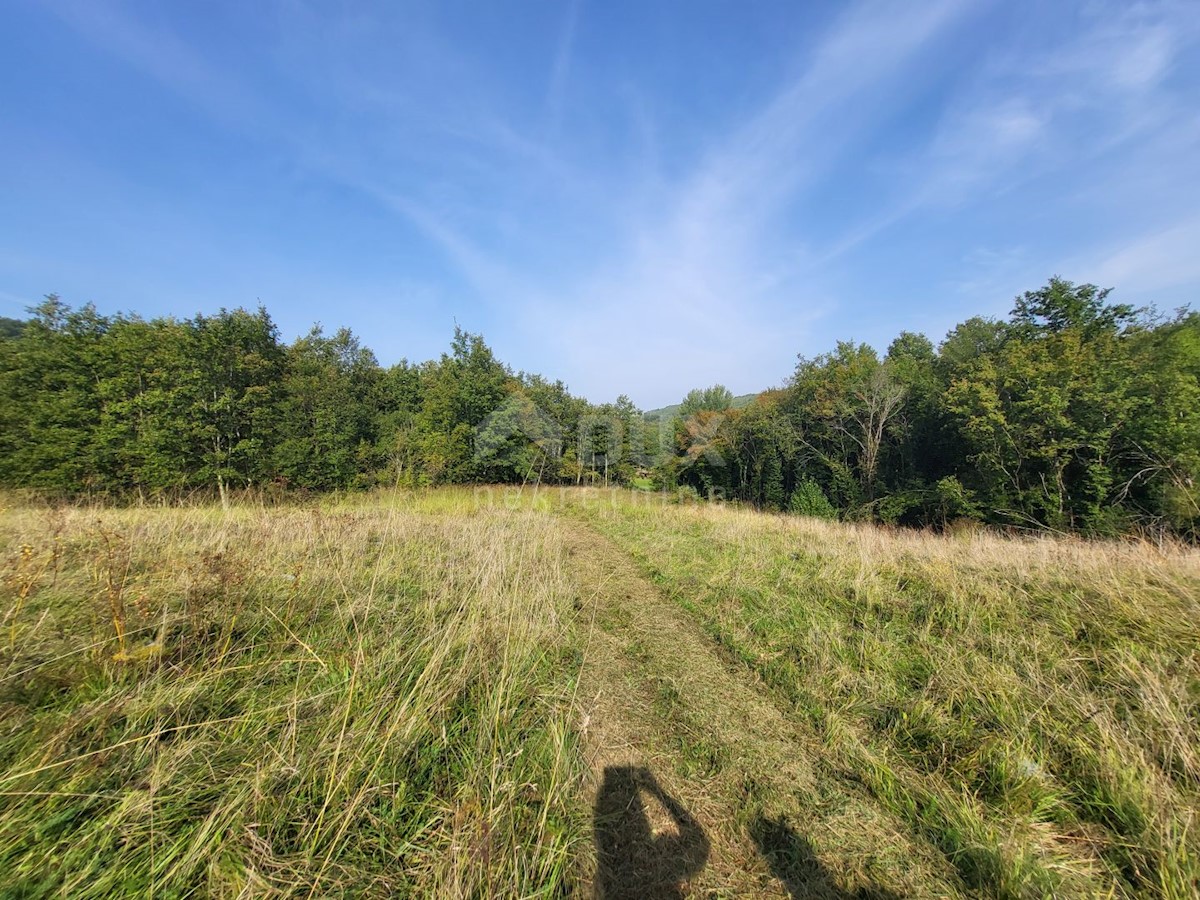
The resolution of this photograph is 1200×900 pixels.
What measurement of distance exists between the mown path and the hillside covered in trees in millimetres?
8411

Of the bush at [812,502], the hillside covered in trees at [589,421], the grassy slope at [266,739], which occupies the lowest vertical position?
the bush at [812,502]

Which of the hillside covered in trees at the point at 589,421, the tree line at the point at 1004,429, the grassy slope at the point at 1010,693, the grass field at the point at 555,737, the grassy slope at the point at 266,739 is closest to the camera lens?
the grassy slope at the point at 266,739

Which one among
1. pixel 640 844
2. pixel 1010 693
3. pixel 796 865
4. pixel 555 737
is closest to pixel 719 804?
pixel 796 865

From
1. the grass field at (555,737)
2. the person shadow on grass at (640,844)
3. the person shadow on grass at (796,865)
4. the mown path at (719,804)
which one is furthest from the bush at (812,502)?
the person shadow on grass at (640,844)

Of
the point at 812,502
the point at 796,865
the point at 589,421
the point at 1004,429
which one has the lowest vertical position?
the point at 812,502

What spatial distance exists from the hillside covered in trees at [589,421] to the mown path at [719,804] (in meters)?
8.41


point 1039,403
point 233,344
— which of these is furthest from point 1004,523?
point 233,344

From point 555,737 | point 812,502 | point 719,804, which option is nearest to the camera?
point 719,804

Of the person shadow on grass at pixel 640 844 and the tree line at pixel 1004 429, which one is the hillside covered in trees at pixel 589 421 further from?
the person shadow on grass at pixel 640 844

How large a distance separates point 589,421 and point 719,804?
96.0 ft

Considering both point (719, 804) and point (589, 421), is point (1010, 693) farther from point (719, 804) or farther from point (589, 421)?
point (589, 421)

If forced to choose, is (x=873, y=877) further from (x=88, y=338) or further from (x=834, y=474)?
(x=834, y=474)

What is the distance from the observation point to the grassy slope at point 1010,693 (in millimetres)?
2234

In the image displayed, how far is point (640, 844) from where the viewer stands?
2.33 meters
